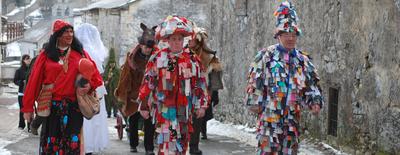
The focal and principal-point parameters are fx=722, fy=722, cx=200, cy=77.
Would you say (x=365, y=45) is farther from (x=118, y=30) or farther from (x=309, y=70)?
(x=118, y=30)

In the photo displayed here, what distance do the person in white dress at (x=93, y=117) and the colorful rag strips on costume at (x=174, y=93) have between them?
207cm

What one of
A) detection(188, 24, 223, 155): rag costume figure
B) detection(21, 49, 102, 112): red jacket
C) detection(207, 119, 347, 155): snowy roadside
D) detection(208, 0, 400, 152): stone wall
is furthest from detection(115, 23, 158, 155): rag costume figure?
detection(208, 0, 400, 152): stone wall

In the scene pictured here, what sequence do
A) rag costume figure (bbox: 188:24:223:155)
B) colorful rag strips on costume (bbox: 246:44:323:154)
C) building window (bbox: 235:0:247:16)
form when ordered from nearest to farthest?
1. colorful rag strips on costume (bbox: 246:44:323:154)
2. rag costume figure (bbox: 188:24:223:155)
3. building window (bbox: 235:0:247:16)

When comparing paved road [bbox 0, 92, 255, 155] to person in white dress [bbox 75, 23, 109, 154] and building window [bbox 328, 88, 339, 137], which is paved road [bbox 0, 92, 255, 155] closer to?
person in white dress [bbox 75, 23, 109, 154]

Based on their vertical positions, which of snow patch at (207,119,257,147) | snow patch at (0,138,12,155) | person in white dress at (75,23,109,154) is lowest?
snow patch at (0,138,12,155)

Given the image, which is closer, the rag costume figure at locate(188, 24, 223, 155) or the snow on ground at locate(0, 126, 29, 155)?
the rag costume figure at locate(188, 24, 223, 155)

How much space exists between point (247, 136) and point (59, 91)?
20.5 feet

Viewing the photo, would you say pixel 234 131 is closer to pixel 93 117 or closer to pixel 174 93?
pixel 93 117

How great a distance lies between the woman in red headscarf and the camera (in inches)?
289

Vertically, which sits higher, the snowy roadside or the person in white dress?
the person in white dress

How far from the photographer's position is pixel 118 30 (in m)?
30.9

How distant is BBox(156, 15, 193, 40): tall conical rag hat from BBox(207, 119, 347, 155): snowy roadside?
3.35 m

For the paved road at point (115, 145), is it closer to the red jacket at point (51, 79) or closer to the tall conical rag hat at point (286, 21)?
the red jacket at point (51, 79)

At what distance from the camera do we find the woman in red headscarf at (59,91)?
24.1ft
